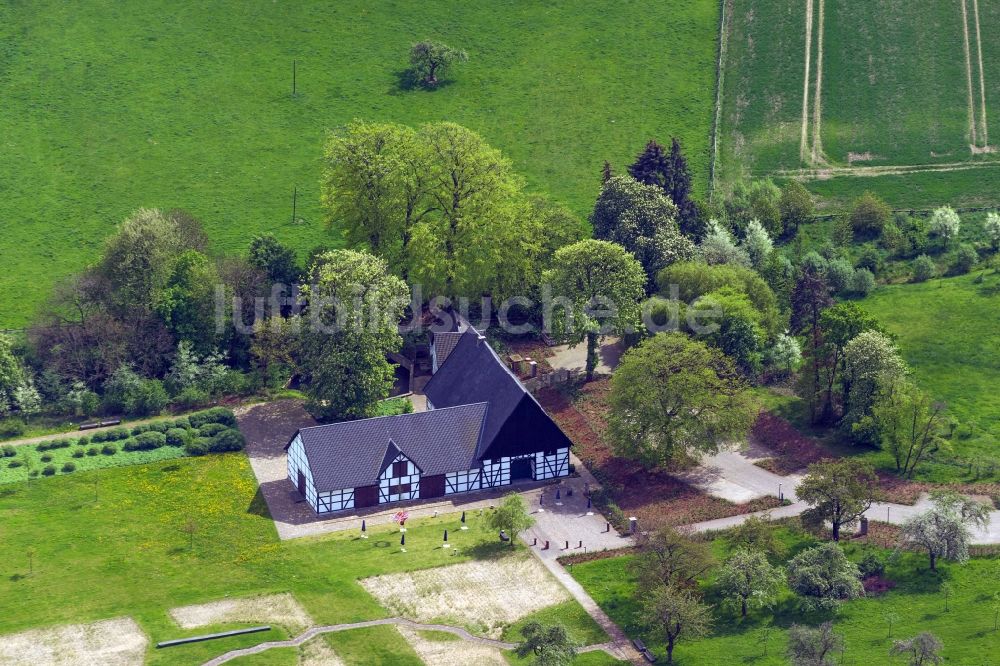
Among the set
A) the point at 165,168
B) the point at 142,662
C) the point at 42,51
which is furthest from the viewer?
the point at 42,51

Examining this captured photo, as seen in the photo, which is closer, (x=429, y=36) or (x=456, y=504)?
(x=456, y=504)

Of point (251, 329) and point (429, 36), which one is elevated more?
point (429, 36)

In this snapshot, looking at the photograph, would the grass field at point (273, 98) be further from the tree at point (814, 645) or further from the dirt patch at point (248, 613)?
the tree at point (814, 645)

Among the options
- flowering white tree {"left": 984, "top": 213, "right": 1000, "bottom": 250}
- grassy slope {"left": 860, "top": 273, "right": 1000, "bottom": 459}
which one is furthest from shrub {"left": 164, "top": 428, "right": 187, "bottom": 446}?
flowering white tree {"left": 984, "top": 213, "right": 1000, "bottom": 250}

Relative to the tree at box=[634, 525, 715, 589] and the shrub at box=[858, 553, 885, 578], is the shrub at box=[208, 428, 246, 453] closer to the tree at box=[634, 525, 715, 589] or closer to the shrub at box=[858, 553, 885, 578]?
the tree at box=[634, 525, 715, 589]

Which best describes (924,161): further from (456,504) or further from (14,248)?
(14,248)

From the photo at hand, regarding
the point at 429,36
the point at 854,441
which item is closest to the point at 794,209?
the point at 854,441

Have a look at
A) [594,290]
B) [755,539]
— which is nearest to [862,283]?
[594,290]
